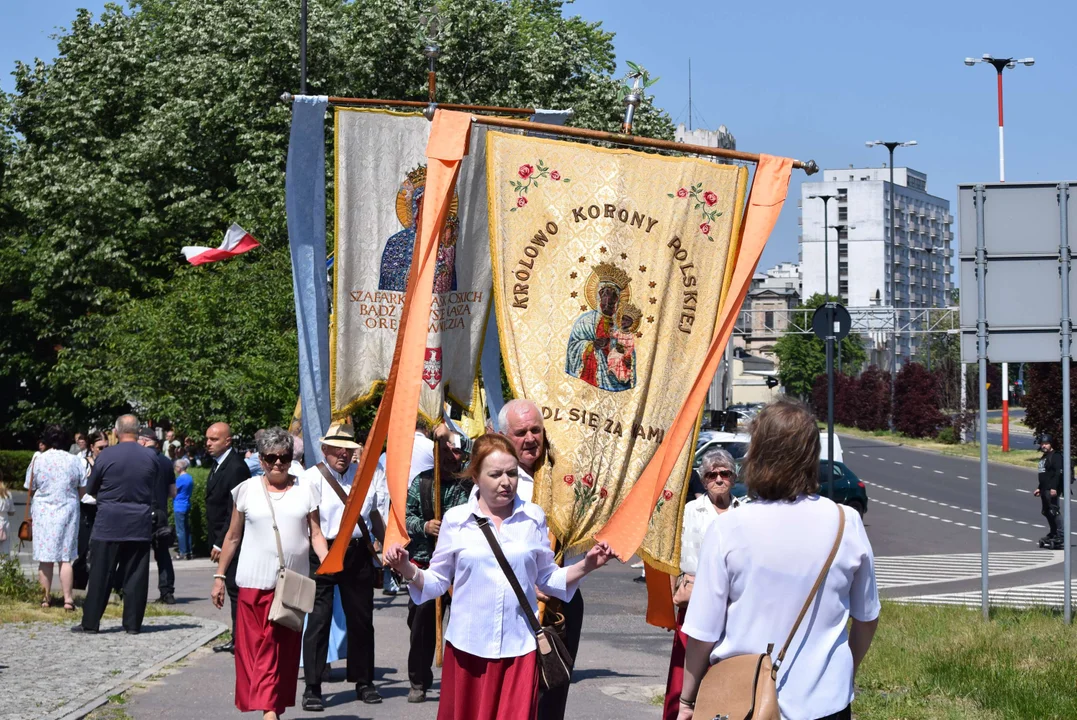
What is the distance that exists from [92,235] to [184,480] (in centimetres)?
1500

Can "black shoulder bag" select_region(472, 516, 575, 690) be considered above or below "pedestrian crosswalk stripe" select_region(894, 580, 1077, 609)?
above

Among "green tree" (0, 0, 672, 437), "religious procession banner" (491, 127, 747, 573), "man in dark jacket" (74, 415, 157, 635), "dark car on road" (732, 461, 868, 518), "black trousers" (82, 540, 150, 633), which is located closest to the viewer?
"religious procession banner" (491, 127, 747, 573)

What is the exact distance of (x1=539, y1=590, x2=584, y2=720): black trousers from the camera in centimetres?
690

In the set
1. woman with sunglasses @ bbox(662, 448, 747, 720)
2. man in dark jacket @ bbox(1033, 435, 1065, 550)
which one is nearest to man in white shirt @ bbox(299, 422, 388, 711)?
woman with sunglasses @ bbox(662, 448, 747, 720)

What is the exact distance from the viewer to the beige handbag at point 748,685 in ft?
14.5

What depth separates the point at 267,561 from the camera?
8.94 metres

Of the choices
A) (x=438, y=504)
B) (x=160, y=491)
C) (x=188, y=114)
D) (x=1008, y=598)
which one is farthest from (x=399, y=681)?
(x=188, y=114)

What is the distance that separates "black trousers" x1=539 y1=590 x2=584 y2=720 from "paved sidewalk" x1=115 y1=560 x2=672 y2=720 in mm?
2116

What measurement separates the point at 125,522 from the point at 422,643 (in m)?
4.56

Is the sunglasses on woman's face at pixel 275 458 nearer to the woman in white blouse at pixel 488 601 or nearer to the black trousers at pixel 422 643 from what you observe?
the black trousers at pixel 422 643

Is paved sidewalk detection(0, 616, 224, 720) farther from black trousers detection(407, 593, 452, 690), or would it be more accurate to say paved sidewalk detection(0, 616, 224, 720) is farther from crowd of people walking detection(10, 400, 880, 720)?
black trousers detection(407, 593, 452, 690)

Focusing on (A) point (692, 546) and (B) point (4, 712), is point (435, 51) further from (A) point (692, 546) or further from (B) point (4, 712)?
(B) point (4, 712)

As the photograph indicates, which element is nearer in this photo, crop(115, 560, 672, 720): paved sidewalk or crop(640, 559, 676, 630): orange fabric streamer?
crop(640, 559, 676, 630): orange fabric streamer

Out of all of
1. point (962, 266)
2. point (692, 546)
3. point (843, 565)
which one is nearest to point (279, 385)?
point (962, 266)
